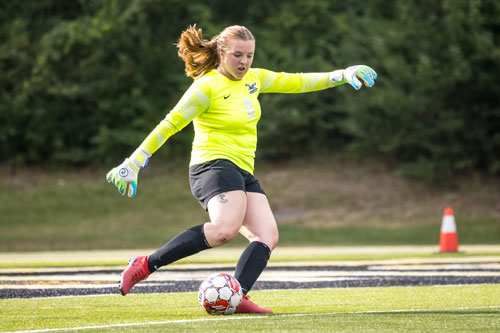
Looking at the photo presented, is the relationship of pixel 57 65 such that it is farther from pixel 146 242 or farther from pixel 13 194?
pixel 146 242

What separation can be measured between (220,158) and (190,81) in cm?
1913

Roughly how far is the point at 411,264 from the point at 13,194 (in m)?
14.8

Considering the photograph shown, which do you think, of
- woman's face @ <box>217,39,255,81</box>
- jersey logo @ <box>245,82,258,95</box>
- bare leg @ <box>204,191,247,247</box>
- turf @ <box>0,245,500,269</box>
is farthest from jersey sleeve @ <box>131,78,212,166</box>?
turf @ <box>0,245,500,269</box>

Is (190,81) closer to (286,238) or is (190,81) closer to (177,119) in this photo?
(286,238)

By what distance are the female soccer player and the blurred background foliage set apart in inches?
617

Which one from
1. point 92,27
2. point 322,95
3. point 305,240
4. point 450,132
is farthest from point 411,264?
point 92,27

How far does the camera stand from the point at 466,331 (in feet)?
16.2

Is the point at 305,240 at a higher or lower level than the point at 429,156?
lower

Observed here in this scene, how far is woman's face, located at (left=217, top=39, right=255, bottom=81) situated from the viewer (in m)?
5.61

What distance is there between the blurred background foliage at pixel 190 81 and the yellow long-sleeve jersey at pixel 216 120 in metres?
15.7

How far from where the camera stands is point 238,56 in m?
5.63

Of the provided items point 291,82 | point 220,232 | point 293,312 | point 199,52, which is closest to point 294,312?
point 293,312

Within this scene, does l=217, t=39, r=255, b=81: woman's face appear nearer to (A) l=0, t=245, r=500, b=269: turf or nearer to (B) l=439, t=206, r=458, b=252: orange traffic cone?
(A) l=0, t=245, r=500, b=269: turf

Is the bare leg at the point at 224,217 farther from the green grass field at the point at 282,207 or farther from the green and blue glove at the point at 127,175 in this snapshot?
the green grass field at the point at 282,207
